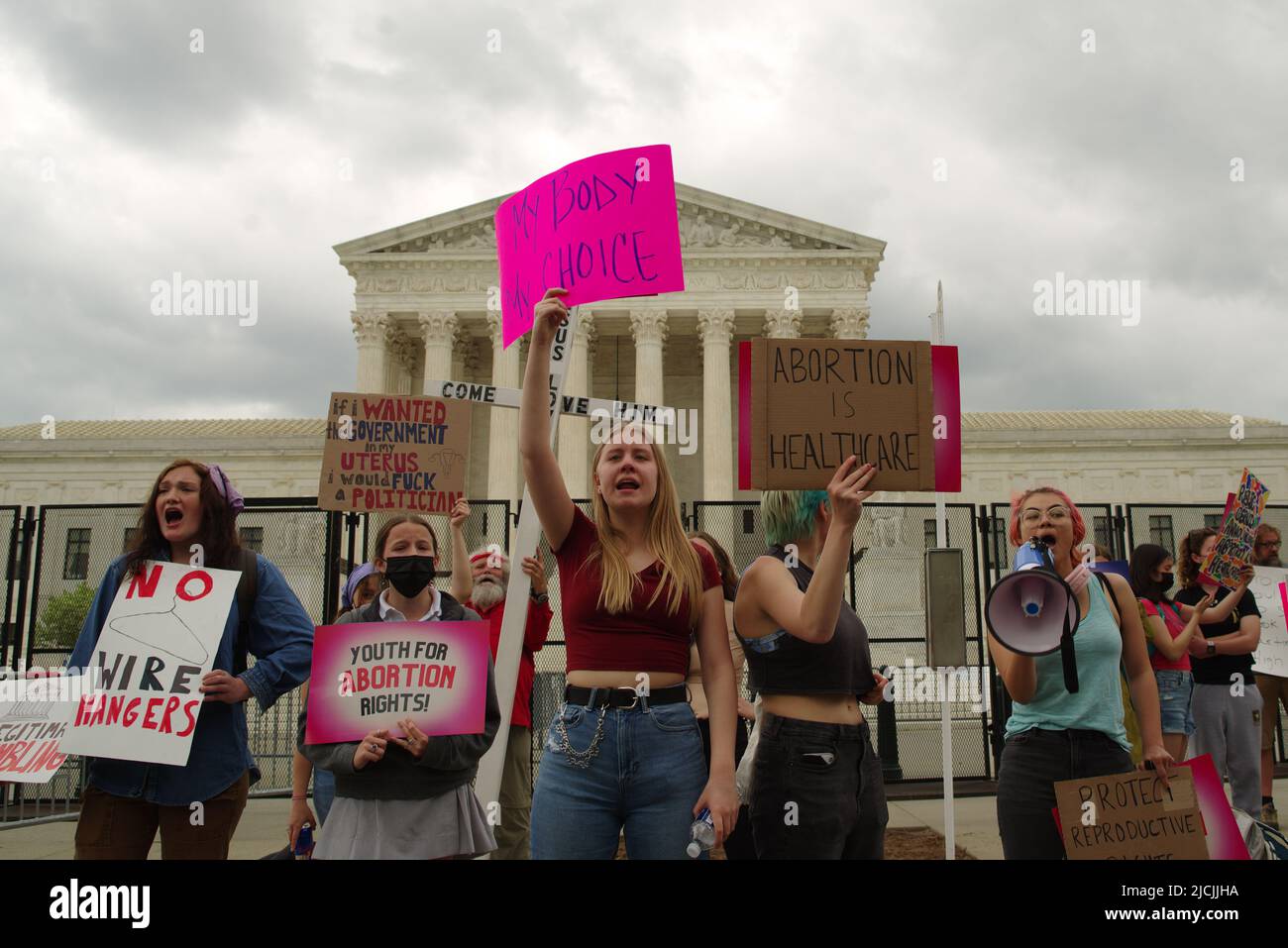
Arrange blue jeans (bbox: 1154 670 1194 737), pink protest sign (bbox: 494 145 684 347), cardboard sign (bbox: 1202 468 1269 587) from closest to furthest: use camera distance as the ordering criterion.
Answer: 1. pink protest sign (bbox: 494 145 684 347)
2. blue jeans (bbox: 1154 670 1194 737)
3. cardboard sign (bbox: 1202 468 1269 587)

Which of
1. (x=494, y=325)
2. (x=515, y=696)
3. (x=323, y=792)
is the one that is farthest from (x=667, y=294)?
(x=323, y=792)

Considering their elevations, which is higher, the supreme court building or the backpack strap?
Answer: the supreme court building

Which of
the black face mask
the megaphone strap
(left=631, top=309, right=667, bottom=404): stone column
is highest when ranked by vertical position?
(left=631, top=309, right=667, bottom=404): stone column

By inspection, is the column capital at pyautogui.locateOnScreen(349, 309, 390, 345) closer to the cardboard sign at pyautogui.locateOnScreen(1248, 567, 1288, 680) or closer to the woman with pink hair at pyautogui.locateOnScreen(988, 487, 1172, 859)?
the cardboard sign at pyautogui.locateOnScreen(1248, 567, 1288, 680)

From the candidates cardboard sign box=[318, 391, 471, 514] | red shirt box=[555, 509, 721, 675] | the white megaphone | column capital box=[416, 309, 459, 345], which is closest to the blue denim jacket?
red shirt box=[555, 509, 721, 675]

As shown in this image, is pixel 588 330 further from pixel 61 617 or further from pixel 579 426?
pixel 61 617

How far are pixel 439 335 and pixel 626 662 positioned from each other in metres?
40.3

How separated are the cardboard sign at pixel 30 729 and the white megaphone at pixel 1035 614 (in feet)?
11.8

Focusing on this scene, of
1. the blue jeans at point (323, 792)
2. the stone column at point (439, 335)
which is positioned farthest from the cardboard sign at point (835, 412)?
the stone column at point (439, 335)

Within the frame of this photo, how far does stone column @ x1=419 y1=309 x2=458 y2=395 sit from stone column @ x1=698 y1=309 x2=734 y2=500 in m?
11.6

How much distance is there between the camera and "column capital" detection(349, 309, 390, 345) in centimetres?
4153

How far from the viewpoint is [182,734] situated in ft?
10.7

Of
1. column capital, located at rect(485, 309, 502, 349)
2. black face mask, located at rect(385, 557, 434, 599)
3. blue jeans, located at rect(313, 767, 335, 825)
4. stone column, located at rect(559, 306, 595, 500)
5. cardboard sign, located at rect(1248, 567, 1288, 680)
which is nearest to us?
black face mask, located at rect(385, 557, 434, 599)

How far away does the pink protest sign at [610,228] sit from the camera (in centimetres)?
393
